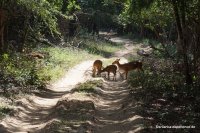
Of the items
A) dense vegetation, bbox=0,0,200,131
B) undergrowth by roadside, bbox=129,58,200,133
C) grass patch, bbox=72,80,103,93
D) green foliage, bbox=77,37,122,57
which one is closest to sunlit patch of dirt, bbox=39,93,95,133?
grass patch, bbox=72,80,103,93

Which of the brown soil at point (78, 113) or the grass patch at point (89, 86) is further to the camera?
the grass patch at point (89, 86)

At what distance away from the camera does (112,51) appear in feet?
143

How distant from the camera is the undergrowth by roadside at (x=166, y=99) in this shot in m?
12.7

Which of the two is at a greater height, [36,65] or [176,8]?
[176,8]

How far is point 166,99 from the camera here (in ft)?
53.6

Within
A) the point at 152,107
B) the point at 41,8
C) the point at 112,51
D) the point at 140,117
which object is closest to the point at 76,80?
the point at 41,8

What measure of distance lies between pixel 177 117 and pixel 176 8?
624 cm

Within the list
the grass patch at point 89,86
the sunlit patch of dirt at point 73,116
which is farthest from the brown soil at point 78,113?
the grass patch at point 89,86

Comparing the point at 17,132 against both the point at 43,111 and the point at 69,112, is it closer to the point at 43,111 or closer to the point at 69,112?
the point at 69,112

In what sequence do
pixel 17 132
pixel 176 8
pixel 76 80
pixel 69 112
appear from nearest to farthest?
pixel 17 132 → pixel 69 112 → pixel 176 8 → pixel 76 80

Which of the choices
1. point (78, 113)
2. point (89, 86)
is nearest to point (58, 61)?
point (89, 86)

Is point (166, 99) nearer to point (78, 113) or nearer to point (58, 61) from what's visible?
point (78, 113)

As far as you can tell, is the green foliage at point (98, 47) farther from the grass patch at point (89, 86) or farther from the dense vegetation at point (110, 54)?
Result: the grass patch at point (89, 86)

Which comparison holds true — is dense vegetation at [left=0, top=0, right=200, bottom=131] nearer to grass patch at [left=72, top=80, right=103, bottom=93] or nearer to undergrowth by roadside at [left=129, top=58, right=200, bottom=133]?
undergrowth by roadside at [left=129, top=58, right=200, bottom=133]
